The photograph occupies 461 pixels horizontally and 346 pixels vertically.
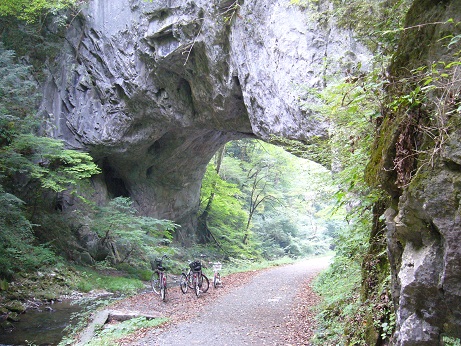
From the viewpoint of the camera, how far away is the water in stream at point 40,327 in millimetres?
6704

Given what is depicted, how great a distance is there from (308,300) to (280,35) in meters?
6.56

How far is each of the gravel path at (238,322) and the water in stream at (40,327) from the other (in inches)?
88.2

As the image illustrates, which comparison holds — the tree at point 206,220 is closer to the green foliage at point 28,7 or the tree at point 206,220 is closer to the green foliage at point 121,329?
the green foliage at point 28,7

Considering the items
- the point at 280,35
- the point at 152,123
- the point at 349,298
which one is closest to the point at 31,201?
the point at 152,123

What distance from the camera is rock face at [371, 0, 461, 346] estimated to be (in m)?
2.21

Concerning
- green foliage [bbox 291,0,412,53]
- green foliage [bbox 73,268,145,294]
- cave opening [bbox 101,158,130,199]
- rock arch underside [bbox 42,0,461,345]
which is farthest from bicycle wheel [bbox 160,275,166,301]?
cave opening [bbox 101,158,130,199]

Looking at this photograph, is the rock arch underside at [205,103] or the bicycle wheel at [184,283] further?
the bicycle wheel at [184,283]

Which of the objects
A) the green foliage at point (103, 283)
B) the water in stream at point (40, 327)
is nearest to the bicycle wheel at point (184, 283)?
the water in stream at point (40, 327)

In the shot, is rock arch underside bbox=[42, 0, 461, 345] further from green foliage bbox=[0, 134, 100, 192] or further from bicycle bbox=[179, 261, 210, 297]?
bicycle bbox=[179, 261, 210, 297]

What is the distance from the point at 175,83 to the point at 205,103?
5.19 feet

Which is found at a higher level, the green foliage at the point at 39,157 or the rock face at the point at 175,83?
the rock face at the point at 175,83

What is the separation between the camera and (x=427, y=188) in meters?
2.33

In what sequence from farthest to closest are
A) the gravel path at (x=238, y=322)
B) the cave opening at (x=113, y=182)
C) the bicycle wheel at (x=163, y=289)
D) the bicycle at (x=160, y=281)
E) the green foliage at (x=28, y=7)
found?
the cave opening at (x=113, y=182) → the green foliage at (x=28, y=7) → the bicycle at (x=160, y=281) → the bicycle wheel at (x=163, y=289) → the gravel path at (x=238, y=322)

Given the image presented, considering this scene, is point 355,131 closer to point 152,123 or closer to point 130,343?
point 130,343
